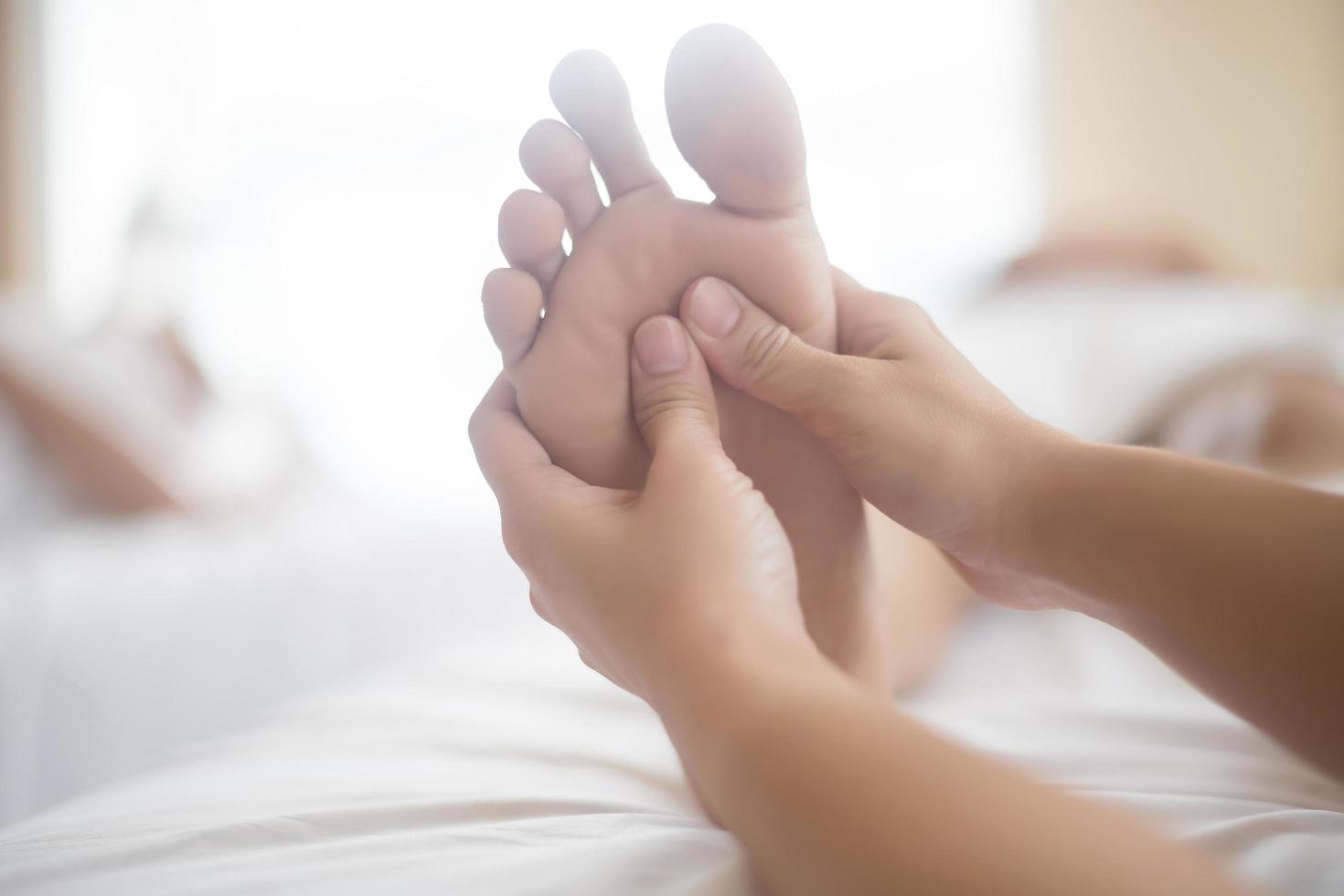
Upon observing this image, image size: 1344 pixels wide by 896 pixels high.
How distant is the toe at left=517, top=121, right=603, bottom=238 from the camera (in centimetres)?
58

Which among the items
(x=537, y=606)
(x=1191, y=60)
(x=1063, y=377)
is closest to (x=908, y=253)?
(x=1191, y=60)

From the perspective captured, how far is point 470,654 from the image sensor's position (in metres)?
0.79

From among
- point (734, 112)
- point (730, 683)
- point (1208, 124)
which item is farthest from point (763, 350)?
point (1208, 124)

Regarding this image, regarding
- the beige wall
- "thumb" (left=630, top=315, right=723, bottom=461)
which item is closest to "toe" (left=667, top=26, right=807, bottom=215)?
"thumb" (left=630, top=315, right=723, bottom=461)

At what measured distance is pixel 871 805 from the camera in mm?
292

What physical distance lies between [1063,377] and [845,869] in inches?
52.1

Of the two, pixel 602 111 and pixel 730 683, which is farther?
pixel 602 111

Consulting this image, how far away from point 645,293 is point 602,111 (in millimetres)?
120

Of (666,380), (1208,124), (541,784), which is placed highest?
(1208,124)

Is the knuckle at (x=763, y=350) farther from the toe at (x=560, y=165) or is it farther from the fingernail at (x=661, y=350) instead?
the toe at (x=560, y=165)

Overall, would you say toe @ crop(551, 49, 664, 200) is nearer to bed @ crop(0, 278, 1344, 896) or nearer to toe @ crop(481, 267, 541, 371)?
toe @ crop(481, 267, 541, 371)

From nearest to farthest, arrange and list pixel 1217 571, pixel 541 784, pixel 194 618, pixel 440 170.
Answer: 1. pixel 1217 571
2. pixel 541 784
3. pixel 194 618
4. pixel 440 170

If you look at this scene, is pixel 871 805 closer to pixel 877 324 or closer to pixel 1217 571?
pixel 1217 571

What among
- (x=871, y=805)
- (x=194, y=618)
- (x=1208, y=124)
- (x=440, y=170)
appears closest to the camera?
(x=871, y=805)
